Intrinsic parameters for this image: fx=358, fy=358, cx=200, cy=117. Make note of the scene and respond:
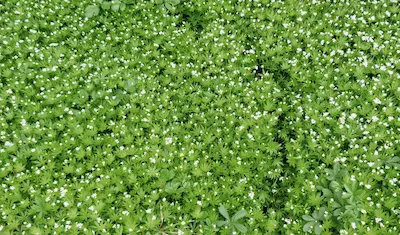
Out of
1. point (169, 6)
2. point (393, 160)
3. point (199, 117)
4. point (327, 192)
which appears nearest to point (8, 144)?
point (199, 117)

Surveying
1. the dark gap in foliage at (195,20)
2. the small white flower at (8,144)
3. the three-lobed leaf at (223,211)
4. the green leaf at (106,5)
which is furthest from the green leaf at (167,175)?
the green leaf at (106,5)

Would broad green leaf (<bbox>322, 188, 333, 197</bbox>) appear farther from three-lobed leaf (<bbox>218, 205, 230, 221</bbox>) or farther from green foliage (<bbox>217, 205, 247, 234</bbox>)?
three-lobed leaf (<bbox>218, 205, 230, 221</bbox>)

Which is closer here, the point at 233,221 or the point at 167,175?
the point at 233,221

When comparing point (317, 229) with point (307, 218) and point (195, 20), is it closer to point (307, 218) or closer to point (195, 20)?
point (307, 218)

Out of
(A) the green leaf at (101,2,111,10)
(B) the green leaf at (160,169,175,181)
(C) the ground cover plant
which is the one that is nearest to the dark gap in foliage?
(C) the ground cover plant

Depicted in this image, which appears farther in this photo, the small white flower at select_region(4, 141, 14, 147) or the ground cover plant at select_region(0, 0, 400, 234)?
the small white flower at select_region(4, 141, 14, 147)

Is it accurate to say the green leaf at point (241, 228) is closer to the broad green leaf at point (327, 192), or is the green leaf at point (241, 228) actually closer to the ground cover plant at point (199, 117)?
the ground cover plant at point (199, 117)

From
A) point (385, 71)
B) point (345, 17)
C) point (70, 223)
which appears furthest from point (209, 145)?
point (345, 17)

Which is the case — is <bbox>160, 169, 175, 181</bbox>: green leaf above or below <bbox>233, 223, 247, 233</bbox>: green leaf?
above

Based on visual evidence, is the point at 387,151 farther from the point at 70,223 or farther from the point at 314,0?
the point at 70,223
